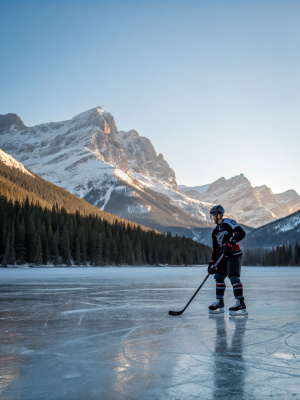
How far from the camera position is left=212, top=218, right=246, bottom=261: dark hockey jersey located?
11156mm

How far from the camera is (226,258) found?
1135cm

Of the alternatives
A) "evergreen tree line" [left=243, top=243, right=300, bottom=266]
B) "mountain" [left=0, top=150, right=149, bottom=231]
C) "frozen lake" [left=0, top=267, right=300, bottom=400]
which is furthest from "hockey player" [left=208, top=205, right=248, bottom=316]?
"mountain" [left=0, top=150, right=149, bottom=231]

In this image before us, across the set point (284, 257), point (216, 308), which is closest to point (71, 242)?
point (284, 257)

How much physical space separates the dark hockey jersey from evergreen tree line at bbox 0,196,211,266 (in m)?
69.4

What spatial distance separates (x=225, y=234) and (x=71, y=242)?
83492 millimetres

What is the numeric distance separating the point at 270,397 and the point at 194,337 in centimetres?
324

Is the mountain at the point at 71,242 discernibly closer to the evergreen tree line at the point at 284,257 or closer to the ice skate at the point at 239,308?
the evergreen tree line at the point at 284,257

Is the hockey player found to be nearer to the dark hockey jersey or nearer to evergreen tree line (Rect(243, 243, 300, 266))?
the dark hockey jersey

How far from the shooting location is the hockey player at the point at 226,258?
1075 centimetres

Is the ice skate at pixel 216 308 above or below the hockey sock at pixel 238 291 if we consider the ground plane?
below

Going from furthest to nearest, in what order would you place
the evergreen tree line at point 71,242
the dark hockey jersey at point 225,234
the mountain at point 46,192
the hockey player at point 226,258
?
the mountain at point 46,192
the evergreen tree line at point 71,242
the dark hockey jersey at point 225,234
the hockey player at point 226,258

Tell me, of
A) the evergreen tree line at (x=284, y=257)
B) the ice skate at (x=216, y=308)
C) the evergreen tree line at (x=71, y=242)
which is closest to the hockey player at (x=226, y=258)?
the ice skate at (x=216, y=308)

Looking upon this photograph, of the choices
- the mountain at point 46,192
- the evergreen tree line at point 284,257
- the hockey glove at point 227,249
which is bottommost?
the evergreen tree line at point 284,257

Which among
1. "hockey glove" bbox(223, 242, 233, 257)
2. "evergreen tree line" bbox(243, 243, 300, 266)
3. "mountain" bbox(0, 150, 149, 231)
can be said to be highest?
"mountain" bbox(0, 150, 149, 231)
